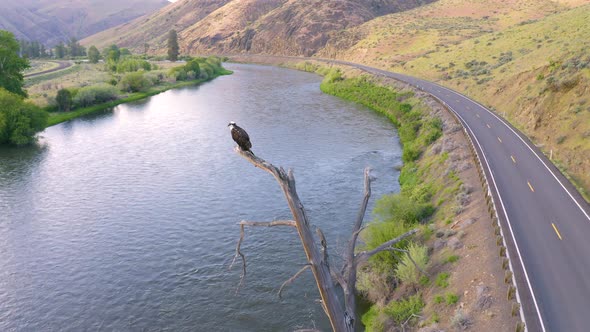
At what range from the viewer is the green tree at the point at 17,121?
55.2m

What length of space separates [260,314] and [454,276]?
34.0ft

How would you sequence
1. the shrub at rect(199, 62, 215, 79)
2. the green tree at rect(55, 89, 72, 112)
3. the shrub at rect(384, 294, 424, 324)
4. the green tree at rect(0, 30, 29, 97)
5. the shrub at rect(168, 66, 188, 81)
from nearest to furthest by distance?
1. the shrub at rect(384, 294, 424, 324)
2. the green tree at rect(0, 30, 29, 97)
3. the green tree at rect(55, 89, 72, 112)
4. the shrub at rect(168, 66, 188, 81)
5. the shrub at rect(199, 62, 215, 79)

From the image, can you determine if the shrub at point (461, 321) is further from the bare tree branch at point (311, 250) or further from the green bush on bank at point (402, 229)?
the bare tree branch at point (311, 250)

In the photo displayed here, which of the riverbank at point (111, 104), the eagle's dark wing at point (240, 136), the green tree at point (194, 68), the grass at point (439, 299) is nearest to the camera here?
the eagle's dark wing at point (240, 136)

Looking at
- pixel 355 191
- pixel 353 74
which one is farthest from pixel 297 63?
pixel 355 191

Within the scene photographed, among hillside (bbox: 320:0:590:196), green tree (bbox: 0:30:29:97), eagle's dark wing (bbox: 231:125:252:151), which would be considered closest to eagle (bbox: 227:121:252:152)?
eagle's dark wing (bbox: 231:125:252:151)

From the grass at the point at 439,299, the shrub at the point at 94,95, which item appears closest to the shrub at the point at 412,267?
the grass at the point at 439,299

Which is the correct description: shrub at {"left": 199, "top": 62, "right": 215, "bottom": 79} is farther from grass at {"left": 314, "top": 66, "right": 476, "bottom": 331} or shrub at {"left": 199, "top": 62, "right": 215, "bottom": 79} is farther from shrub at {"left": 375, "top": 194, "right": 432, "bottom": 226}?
shrub at {"left": 375, "top": 194, "right": 432, "bottom": 226}

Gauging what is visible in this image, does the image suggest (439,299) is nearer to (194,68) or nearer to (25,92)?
(25,92)

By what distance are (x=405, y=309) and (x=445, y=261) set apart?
387 cm

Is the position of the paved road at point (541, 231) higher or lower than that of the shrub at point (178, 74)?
higher

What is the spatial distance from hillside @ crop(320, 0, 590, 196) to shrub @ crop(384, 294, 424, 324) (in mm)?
17836

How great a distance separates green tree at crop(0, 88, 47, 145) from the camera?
5522 centimetres

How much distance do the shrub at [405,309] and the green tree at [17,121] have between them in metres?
54.6
